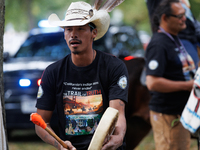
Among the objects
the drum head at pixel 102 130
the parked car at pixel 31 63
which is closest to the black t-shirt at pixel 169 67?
the drum head at pixel 102 130

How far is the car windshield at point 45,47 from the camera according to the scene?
22.9 ft

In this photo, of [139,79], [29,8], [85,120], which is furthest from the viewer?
[29,8]

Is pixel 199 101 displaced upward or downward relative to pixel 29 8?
downward

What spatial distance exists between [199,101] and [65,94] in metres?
1.27

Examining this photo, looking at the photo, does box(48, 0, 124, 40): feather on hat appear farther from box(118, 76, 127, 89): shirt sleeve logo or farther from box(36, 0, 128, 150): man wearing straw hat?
box(118, 76, 127, 89): shirt sleeve logo

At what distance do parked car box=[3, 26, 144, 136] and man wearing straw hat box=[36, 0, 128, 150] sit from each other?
10.2ft

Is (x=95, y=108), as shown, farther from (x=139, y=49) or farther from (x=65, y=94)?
(x=139, y=49)

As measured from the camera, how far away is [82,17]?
2.90 m

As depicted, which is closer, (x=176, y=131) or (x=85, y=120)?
(x=85, y=120)

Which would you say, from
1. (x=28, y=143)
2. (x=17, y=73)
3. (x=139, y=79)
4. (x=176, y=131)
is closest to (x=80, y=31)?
(x=176, y=131)

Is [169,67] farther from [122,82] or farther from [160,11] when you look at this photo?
[122,82]

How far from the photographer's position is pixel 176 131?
4.08 metres

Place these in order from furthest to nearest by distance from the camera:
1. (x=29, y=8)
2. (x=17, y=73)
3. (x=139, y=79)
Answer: (x=29, y=8) < (x=17, y=73) < (x=139, y=79)

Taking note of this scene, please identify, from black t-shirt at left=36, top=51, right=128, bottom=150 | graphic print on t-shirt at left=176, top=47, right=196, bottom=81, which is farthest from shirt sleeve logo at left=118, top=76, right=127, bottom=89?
graphic print on t-shirt at left=176, top=47, right=196, bottom=81
